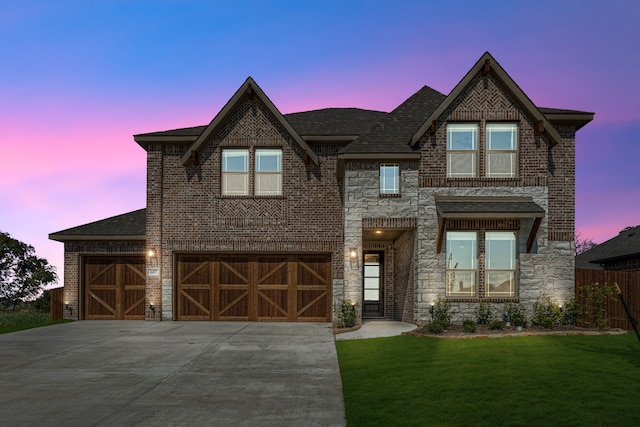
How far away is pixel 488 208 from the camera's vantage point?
16.7 metres

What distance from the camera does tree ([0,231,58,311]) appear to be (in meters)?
29.2

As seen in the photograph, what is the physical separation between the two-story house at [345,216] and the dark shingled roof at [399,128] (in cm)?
8

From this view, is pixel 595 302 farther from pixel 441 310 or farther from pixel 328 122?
pixel 328 122

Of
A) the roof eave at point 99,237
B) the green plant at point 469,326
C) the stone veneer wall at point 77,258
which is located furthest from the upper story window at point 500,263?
the stone veneer wall at point 77,258

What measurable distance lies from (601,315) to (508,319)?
2908mm

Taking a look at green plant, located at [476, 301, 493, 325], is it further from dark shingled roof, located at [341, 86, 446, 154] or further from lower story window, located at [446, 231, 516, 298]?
dark shingled roof, located at [341, 86, 446, 154]

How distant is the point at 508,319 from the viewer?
16969 mm

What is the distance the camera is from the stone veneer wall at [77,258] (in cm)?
2103

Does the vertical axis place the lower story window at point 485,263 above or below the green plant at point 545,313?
above

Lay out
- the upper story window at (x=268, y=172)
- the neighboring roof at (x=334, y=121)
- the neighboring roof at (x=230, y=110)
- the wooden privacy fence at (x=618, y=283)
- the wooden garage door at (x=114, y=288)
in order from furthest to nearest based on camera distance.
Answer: the wooden garage door at (x=114, y=288), the neighboring roof at (x=334, y=121), the upper story window at (x=268, y=172), the neighboring roof at (x=230, y=110), the wooden privacy fence at (x=618, y=283)

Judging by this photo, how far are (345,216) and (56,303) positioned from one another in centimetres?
1229

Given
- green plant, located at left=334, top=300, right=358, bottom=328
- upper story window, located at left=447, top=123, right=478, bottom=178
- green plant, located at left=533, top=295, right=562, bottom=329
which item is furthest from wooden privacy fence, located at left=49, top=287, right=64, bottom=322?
green plant, located at left=533, top=295, right=562, bottom=329

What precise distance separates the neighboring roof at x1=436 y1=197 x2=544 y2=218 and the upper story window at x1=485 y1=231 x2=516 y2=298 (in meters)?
0.96

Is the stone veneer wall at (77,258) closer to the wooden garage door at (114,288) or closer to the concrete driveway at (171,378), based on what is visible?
the wooden garage door at (114,288)
